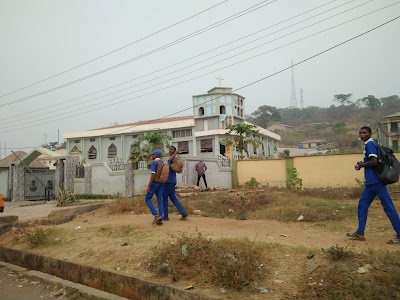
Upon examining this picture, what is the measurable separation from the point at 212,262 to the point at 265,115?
6715 centimetres

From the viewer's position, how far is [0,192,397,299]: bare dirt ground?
12.1 feet

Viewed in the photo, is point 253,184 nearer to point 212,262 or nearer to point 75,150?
point 212,262

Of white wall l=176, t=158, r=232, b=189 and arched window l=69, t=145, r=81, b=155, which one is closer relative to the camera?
white wall l=176, t=158, r=232, b=189

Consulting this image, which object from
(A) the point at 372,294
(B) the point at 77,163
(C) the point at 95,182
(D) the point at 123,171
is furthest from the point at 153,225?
(B) the point at 77,163

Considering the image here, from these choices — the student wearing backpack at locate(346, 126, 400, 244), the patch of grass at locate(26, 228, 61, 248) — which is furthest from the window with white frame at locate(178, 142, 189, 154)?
the student wearing backpack at locate(346, 126, 400, 244)

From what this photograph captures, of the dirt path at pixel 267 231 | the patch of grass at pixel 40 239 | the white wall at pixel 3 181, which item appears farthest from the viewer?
the white wall at pixel 3 181

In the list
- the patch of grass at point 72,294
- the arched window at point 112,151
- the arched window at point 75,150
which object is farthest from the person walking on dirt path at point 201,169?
the arched window at point 75,150

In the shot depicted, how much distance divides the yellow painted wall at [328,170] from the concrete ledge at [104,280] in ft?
45.2

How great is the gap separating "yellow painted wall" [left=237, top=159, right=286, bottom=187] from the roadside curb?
1408 cm

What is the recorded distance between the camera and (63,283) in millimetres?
4918

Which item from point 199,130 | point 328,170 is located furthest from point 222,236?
point 199,130

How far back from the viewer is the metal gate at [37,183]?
71.2 feet

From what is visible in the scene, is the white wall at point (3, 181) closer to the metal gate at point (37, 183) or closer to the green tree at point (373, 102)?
the metal gate at point (37, 183)

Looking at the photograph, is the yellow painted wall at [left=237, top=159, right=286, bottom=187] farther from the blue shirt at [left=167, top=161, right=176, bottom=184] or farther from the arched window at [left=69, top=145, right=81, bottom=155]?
the arched window at [left=69, top=145, right=81, bottom=155]
